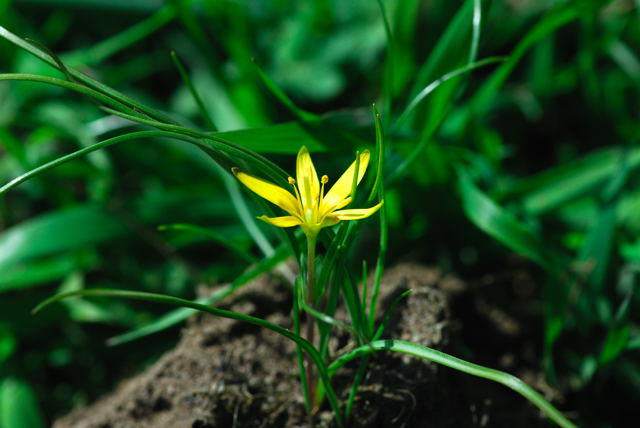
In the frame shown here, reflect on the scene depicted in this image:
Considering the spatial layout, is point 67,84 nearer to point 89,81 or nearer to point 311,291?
point 89,81

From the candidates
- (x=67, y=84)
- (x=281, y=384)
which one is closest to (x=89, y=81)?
(x=67, y=84)

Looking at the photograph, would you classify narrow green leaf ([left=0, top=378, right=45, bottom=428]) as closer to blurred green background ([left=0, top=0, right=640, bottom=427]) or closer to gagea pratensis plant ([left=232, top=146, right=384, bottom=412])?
blurred green background ([left=0, top=0, right=640, bottom=427])

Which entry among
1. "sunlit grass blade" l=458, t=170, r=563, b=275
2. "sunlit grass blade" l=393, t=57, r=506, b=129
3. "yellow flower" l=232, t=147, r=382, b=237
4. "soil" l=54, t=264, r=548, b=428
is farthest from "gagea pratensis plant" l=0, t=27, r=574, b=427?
"sunlit grass blade" l=458, t=170, r=563, b=275

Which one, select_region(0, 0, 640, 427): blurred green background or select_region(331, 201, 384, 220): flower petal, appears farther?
select_region(0, 0, 640, 427): blurred green background

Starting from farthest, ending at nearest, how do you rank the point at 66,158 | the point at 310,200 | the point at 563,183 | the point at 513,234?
the point at 563,183
the point at 513,234
the point at 310,200
the point at 66,158

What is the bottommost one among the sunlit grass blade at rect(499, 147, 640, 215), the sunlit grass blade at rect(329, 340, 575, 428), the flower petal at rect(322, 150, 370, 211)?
the sunlit grass blade at rect(329, 340, 575, 428)

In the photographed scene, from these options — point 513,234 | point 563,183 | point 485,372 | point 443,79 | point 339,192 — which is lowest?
point 485,372

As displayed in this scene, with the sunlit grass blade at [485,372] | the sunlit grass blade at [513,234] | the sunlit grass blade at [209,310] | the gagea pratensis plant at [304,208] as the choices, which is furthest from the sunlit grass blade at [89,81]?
the sunlit grass blade at [513,234]
